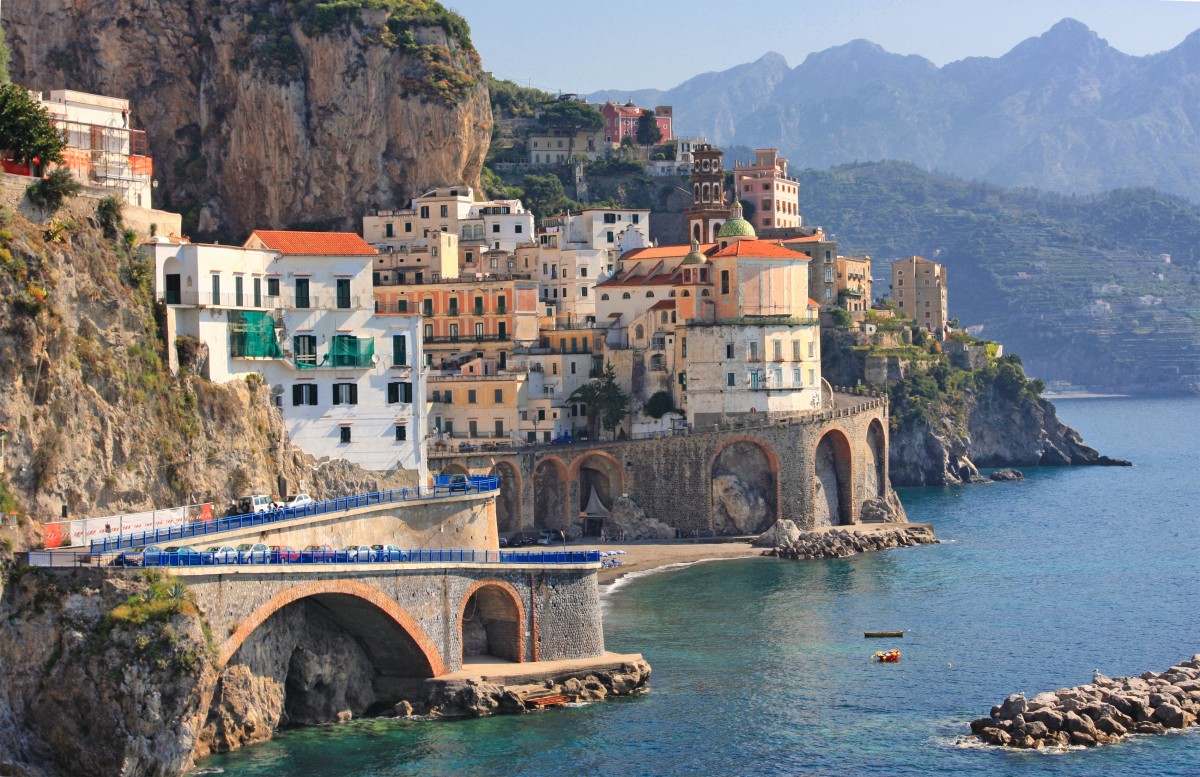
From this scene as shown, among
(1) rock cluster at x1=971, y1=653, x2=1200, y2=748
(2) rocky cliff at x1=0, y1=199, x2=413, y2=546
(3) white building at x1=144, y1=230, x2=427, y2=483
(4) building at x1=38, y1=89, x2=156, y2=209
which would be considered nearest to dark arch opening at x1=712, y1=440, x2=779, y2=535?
(3) white building at x1=144, y1=230, x2=427, y2=483

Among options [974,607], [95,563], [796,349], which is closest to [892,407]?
[796,349]

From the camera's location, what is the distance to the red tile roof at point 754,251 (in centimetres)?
11400

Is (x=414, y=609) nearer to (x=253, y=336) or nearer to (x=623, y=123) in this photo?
(x=253, y=336)

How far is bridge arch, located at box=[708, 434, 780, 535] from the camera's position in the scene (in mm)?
109875

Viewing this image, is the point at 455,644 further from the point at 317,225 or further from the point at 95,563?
the point at 317,225

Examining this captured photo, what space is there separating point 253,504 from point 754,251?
52.5 meters

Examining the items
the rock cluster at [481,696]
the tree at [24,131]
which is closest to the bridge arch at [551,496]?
the rock cluster at [481,696]

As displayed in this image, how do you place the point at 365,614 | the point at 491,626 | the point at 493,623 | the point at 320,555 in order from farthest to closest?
1. the point at 491,626
2. the point at 493,623
3. the point at 365,614
4. the point at 320,555

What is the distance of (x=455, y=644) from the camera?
209 ft

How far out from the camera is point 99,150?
257 ft

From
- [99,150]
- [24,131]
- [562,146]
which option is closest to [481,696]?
[24,131]

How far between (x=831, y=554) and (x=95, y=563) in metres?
57.5

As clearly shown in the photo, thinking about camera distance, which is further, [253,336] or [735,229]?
[735,229]

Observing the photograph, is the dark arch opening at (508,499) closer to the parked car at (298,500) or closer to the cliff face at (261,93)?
the cliff face at (261,93)
